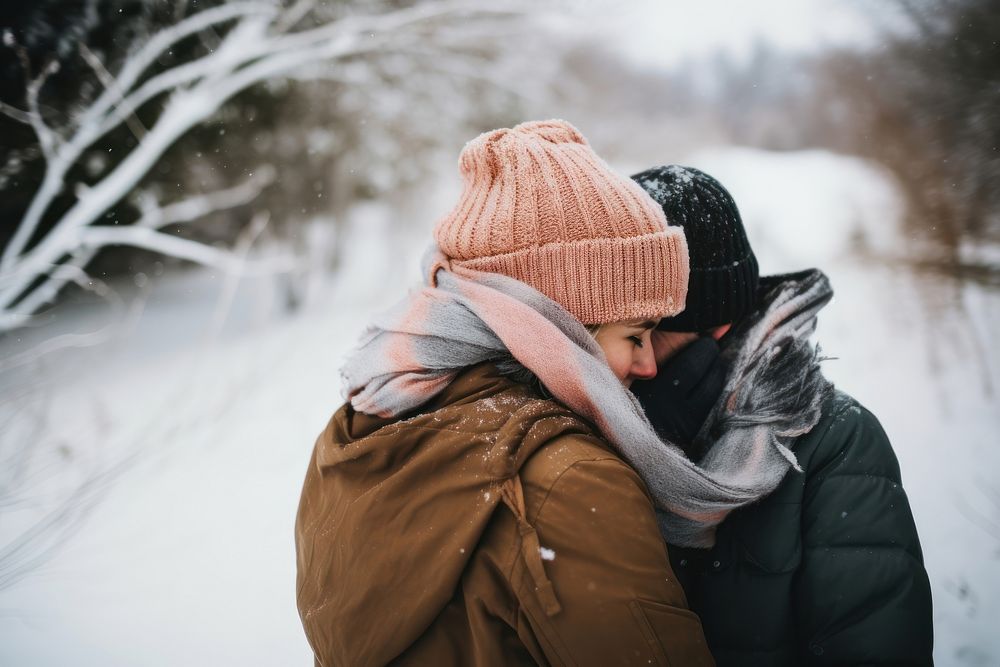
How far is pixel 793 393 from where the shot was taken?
1.17 m

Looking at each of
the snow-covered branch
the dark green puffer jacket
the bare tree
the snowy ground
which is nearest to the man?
the dark green puffer jacket

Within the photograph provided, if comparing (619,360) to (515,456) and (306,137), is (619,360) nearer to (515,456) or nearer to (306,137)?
(515,456)

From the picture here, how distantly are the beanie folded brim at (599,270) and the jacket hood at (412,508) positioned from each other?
0.18 meters

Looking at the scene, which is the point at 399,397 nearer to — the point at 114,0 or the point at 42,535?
the point at 42,535

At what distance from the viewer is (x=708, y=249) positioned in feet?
4.45

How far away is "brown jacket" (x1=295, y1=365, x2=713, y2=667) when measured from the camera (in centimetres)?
78

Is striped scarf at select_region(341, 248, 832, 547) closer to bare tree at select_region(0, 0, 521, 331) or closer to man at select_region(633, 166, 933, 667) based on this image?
man at select_region(633, 166, 933, 667)

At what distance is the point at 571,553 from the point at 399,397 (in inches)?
14.5

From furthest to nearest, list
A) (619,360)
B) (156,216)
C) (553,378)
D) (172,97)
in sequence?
(156,216) → (172,97) → (619,360) → (553,378)

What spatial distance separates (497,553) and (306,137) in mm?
4121

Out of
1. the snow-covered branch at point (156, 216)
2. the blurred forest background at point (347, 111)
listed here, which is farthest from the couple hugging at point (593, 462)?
the snow-covered branch at point (156, 216)

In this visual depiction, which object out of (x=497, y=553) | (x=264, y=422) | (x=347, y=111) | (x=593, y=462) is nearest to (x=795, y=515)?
(x=593, y=462)

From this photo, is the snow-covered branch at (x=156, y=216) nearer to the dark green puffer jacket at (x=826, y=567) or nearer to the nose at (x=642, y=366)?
the nose at (x=642, y=366)

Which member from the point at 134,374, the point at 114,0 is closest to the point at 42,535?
the point at 134,374
